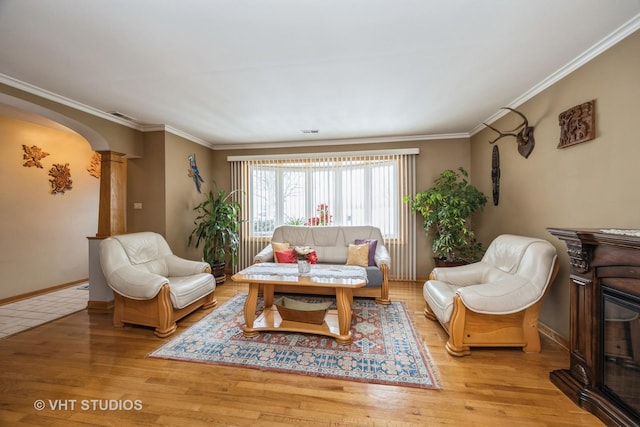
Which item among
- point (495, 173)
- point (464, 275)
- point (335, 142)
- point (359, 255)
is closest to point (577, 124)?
point (495, 173)

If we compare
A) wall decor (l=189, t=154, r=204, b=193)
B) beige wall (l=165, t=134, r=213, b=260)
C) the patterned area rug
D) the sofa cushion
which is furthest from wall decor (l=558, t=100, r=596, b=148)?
wall decor (l=189, t=154, r=204, b=193)

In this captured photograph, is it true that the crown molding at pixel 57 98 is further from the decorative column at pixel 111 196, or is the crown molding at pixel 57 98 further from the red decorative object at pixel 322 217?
the red decorative object at pixel 322 217

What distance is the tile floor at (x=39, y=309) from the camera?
2.85 meters

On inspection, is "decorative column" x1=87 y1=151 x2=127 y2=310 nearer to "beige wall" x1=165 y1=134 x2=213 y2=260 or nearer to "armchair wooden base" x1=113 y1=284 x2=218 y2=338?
"beige wall" x1=165 y1=134 x2=213 y2=260

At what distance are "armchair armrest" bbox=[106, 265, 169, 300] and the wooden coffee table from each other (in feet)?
2.71

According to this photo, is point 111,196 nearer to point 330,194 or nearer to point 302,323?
point 302,323

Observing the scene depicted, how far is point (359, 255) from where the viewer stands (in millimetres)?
3762

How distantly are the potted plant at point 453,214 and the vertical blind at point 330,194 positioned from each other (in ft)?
1.56

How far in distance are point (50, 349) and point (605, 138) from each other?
16.6ft

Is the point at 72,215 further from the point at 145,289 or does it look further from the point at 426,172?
the point at 426,172

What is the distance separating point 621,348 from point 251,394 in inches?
93.8

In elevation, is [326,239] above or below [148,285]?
above

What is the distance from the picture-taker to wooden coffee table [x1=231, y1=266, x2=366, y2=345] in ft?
8.13

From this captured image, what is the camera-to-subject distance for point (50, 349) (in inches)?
92.4
